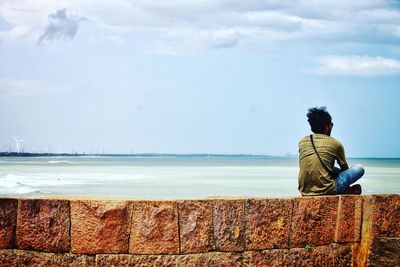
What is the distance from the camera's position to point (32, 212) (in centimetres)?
552

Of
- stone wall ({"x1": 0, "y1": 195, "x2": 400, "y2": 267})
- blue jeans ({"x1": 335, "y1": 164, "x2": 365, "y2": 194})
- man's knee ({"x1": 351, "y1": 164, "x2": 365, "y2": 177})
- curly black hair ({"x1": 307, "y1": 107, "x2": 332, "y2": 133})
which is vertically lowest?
stone wall ({"x1": 0, "y1": 195, "x2": 400, "y2": 267})

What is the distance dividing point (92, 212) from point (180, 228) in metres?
0.73

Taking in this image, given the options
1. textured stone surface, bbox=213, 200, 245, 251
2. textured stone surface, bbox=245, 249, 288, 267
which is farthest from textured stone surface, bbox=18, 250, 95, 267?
textured stone surface, bbox=245, 249, 288, 267

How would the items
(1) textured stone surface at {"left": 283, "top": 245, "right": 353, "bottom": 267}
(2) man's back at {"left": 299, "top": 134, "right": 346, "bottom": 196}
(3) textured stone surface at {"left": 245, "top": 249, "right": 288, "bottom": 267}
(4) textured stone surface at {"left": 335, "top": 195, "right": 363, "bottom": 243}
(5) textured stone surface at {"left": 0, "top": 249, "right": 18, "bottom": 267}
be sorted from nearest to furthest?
(5) textured stone surface at {"left": 0, "top": 249, "right": 18, "bottom": 267} < (3) textured stone surface at {"left": 245, "top": 249, "right": 288, "bottom": 267} < (1) textured stone surface at {"left": 283, "top": 245, "right": 353, "bottom": 267} < (4) textured stone surface at {"left": 335, "top": 195, "right": 363, "bottom": 243} < (2) man's back at {"left": 299, "top": 134, "right": 346, "bottom": 196}

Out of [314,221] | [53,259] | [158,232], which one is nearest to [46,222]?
[53,259]

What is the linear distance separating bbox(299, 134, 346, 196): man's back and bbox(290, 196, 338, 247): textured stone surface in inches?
10.9

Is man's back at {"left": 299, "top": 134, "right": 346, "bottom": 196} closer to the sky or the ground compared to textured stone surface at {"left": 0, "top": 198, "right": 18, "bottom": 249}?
closer to the sky

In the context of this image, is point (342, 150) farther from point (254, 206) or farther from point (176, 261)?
point (176, 261)

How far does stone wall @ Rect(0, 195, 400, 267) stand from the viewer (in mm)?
5484

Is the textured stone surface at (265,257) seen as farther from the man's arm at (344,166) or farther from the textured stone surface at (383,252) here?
the man's arm at (344,166)

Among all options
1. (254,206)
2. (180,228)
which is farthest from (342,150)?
(180,228)

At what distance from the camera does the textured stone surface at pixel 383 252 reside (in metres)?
5.96

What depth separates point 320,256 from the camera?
19.4 feet

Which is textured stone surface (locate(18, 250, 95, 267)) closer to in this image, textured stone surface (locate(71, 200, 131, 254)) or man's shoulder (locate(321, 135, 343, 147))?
textured stone surface (locate(71, 200, 131, 254))
